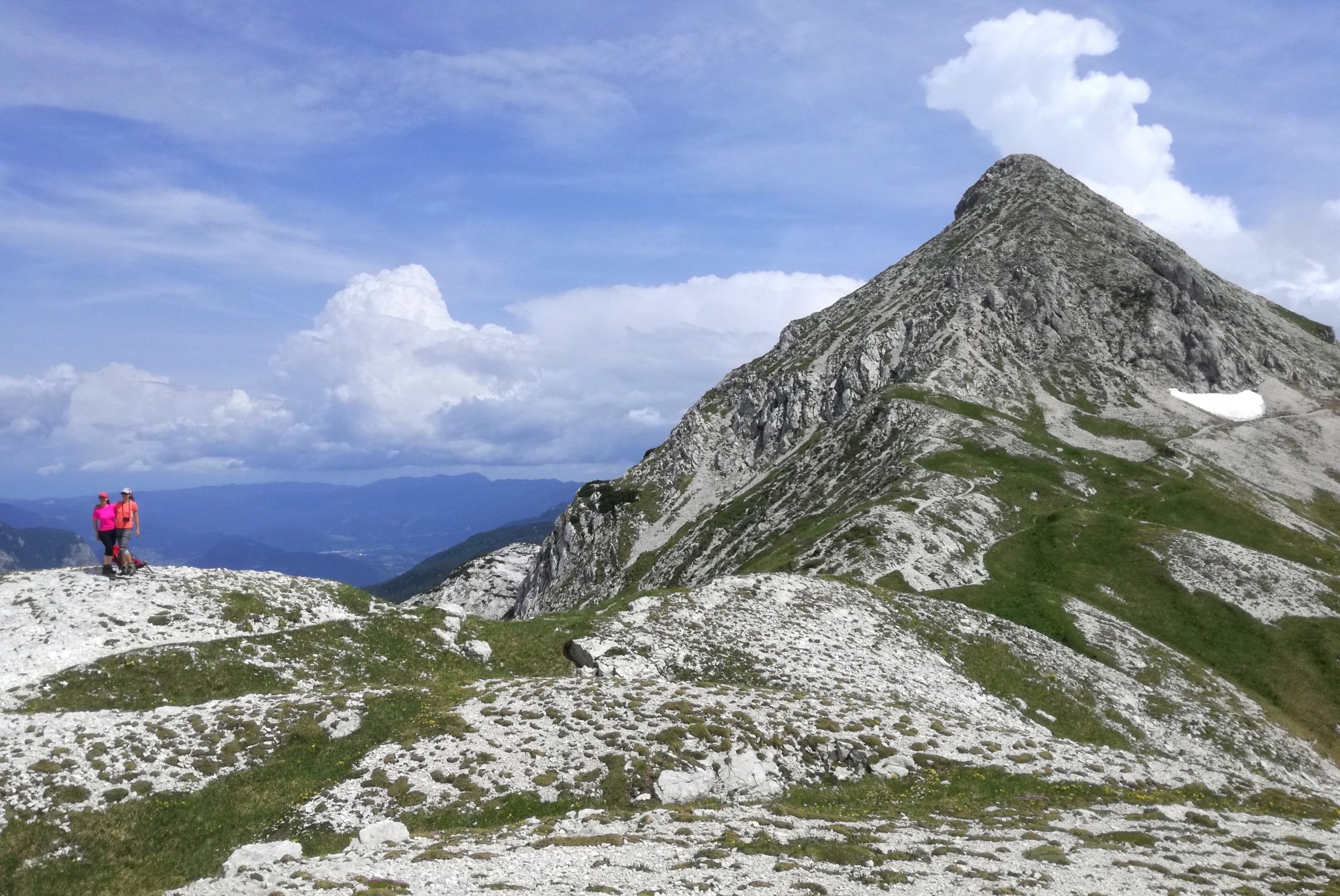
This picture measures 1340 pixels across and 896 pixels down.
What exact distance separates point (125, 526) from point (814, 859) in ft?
124

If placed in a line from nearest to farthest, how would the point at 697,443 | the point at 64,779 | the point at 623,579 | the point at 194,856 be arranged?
the point at 194,856, the point at 64,779, the point at 623,579, the point at 697,443

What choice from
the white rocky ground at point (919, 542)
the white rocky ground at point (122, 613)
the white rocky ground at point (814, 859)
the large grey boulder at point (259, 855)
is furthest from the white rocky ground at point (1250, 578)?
the large grey boulder at point (259, 855)

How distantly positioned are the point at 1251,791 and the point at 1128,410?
146283 mm

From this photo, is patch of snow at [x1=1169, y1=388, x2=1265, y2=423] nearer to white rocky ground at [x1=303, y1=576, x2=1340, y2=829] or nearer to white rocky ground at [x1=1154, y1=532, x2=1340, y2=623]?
white rocky ground at [x1=1154, y1=532, x2=1340, y2=623]

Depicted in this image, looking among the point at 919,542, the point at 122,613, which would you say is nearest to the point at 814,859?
the point at 122,613

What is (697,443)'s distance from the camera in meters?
200

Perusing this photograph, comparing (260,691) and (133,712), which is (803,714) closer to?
(260,691)

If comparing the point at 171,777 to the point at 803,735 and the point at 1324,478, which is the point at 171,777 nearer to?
the point at 803,735

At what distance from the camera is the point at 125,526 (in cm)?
4053

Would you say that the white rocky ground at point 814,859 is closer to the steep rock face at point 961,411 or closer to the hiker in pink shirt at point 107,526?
the hiker in pink shirt at point 107,526

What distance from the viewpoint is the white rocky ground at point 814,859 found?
20719 mm

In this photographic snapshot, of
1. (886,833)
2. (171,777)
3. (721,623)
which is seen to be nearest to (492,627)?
(721,623)

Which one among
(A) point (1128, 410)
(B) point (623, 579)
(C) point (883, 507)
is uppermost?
(A) point (1128, 410)

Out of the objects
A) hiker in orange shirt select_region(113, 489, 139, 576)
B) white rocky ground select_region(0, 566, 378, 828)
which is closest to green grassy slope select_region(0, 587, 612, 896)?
white rocky ground select_region(0, 566, 378, 828)
